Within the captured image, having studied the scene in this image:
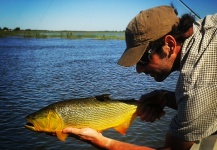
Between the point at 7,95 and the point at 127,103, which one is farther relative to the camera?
the point at 7,95

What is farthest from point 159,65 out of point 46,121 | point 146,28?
point 46,121

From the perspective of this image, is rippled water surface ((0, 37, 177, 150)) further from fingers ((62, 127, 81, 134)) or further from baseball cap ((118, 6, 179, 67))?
baseball cap ((118, 6, 179, 67))

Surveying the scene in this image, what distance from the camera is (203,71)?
2252 mm

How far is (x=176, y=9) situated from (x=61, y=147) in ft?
19.6

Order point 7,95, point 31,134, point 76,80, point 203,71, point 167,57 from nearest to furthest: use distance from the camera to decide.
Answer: point 203,71
point 167,57
point 31,134
point 7,95
point 76,80

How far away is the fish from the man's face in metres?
0.86

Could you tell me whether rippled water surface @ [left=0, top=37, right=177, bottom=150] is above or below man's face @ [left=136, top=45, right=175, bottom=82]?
below

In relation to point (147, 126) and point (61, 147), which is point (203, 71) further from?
point (147, 126)

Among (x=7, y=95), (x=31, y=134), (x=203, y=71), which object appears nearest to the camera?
(x=203, y=71)

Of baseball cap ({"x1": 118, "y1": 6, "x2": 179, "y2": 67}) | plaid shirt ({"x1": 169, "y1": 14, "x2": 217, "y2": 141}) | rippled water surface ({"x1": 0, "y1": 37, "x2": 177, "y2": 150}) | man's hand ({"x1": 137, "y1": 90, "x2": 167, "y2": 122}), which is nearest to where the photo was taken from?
plaid shirt ({"x1": 169, "y1": 14, "x2": 217, "y2": 141})

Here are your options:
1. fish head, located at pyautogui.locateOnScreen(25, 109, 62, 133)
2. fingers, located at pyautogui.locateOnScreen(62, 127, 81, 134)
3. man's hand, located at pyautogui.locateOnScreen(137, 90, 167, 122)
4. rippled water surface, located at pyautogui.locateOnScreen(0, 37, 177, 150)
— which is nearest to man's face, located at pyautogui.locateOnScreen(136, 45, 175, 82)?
man's hand, located at pyautogui.locateOnScreen(137, 90, 167, 122)

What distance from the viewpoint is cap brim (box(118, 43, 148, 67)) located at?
9.65ft

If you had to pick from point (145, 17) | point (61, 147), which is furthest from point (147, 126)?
point (145, 17)

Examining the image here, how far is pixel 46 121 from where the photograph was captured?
3881 mm
